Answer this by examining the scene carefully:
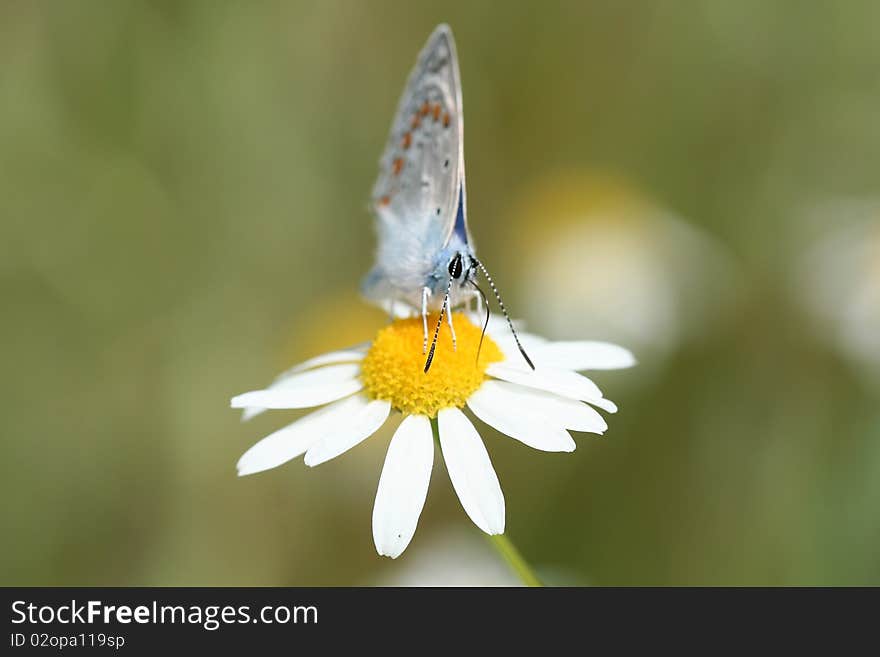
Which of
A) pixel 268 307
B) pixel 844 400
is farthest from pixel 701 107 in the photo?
pixel 268 307

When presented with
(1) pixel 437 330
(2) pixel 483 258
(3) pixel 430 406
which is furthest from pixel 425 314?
(2) pixel 483 258

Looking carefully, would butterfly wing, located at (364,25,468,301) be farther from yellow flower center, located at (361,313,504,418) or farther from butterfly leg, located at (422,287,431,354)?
yellow flower center, located at (361,313,504,418)

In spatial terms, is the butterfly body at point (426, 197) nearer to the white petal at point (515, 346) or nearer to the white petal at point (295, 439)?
the white petal at point (515, 346)

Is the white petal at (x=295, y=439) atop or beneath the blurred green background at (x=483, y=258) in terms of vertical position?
beneath

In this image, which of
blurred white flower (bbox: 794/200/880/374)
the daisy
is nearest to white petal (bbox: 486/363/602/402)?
the daisy

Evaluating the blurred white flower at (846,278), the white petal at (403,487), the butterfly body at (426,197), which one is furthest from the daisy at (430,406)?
the blurred white flower at (846,278)

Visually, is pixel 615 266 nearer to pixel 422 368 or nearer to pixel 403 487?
pixel 422 368
